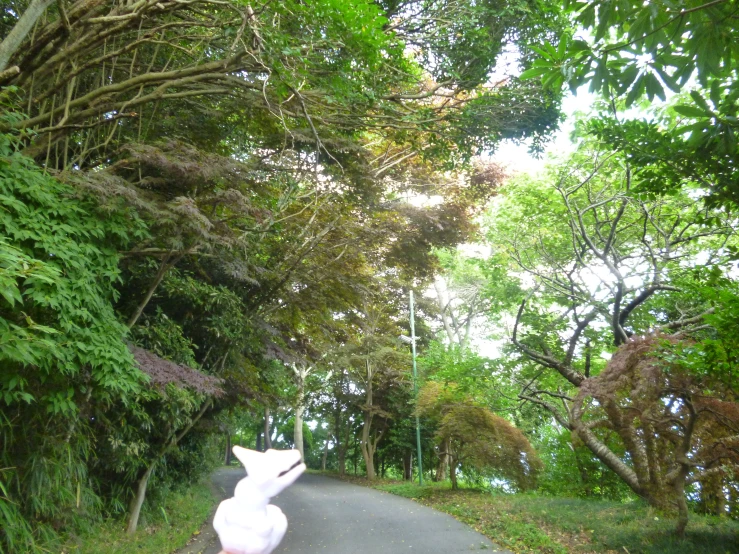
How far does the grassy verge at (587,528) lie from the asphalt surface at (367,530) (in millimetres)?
453

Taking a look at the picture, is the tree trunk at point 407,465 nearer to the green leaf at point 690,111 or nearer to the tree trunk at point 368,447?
the tree trunk at point 368,447

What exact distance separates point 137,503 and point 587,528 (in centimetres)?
708

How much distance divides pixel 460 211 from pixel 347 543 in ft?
22.8

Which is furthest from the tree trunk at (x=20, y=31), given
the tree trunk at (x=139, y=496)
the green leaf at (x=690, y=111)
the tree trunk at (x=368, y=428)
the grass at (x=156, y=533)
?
the tree trunk at (x=368, y=428)

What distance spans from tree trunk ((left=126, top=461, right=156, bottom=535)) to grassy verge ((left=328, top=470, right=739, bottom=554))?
A: 5644mm

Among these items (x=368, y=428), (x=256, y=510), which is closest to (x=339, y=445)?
(x=368, y=428)

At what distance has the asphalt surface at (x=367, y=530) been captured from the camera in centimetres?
803

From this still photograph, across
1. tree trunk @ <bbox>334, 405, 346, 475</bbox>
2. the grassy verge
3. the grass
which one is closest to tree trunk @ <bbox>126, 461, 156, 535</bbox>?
the grass

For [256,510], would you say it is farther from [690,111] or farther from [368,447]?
[368,447]

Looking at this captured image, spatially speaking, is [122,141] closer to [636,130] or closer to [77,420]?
[77,420]

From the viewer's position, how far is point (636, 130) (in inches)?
208

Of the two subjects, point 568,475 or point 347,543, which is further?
point 568,475

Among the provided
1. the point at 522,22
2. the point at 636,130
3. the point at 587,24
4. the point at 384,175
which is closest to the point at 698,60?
the point at 587,24

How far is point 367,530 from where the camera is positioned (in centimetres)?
960
